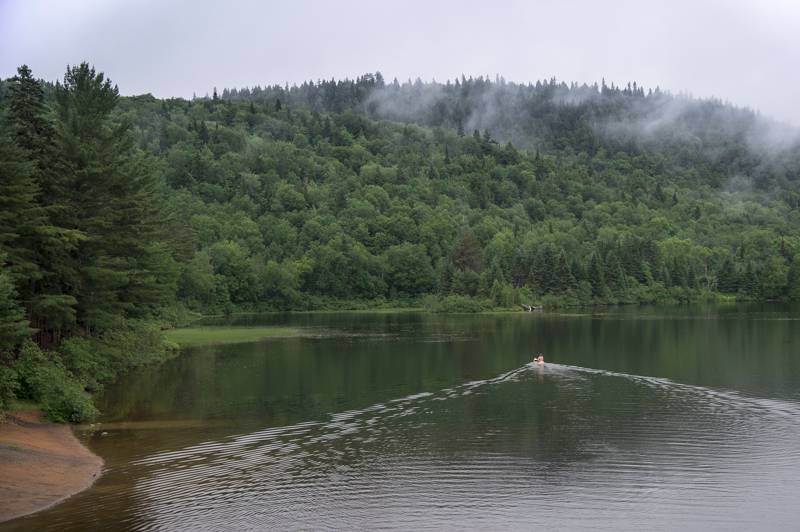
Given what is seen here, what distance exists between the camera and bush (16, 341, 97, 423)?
33656 millimetres

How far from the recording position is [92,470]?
84.8ft

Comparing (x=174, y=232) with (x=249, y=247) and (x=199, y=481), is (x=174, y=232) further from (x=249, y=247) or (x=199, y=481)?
(x=249, y=247)

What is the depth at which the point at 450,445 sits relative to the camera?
98.1 ft

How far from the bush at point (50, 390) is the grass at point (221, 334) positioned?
34897mm

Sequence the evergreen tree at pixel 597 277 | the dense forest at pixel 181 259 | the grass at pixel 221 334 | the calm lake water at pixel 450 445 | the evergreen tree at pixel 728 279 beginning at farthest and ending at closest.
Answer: the evergreen tree at pixel 728 279 → the evergreen tree at pixel 597 277 → the grass at pixel 221 334 → the dense forest at pixel 181 259 → the calm lake water at pixel 450 445

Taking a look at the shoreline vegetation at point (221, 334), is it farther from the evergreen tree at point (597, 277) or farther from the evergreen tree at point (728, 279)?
the evergreen tree at point (728, 279)

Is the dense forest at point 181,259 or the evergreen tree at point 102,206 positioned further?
the evergreen tree at point 102,206

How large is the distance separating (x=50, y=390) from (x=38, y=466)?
10361 millimetres

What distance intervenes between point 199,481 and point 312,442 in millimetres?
6497

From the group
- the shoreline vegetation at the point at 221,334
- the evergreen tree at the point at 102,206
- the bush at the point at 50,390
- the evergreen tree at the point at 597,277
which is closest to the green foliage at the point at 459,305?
the evergreen tree at the point at 597,277

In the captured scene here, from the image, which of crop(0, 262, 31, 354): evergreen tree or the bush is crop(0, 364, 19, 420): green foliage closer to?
crop(0, 262, 31, 354): evergreen tree

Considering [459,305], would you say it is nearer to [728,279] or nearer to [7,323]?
[728,279]

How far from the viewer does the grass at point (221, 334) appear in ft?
252

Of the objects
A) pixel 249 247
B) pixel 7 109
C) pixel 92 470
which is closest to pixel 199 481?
pixel 92 470
